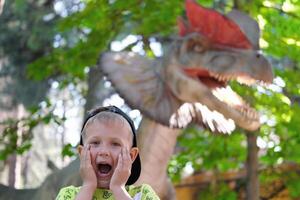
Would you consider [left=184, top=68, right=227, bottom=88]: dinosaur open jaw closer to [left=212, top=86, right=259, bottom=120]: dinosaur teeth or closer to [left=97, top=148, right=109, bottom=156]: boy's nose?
[left=212, top=86, right=259, bottom=120]: dinosaur teeth

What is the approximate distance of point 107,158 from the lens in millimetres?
2367

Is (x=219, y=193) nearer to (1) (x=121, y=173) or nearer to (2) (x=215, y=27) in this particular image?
(2) (x=215, y=27)

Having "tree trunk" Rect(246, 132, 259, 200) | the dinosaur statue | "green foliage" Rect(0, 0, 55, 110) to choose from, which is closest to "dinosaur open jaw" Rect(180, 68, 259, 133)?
the dinosaur statue

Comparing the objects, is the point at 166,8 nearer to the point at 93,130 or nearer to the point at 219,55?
the point at 219,55

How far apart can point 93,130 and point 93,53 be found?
4.71m

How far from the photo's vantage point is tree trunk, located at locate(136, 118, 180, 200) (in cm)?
550

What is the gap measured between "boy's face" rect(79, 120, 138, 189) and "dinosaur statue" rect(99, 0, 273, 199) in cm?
298

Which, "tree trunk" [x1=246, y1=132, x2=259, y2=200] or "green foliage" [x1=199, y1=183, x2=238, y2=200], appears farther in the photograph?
"green foliage" [x1=199, y1=183, x2=238, y2=200]

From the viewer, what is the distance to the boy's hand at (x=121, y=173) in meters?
2.31

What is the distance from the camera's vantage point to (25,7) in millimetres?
14273

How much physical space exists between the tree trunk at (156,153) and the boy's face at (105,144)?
3030mm

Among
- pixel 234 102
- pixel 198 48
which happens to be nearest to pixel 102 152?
pixel 234 102

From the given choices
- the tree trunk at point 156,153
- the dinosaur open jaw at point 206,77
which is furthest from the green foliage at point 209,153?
the tree trunk at point 156,153

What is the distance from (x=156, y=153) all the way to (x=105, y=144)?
3.25 metres
